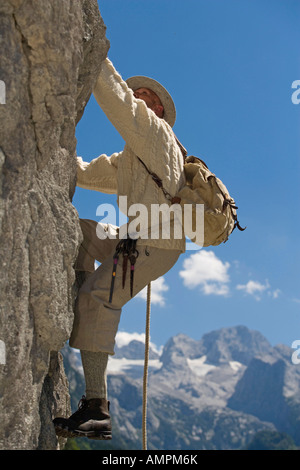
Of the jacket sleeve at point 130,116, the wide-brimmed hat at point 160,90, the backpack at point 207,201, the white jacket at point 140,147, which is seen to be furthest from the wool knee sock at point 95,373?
the wide-brimmed hat at point 160,90

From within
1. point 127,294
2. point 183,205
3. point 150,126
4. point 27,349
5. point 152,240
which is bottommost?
point 27,349

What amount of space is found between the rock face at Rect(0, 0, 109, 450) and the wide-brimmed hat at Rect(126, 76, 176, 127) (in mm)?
1105

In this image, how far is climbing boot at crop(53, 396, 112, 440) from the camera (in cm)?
546

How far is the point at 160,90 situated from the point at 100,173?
1.22 metres

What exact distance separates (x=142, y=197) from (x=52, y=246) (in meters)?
1.29

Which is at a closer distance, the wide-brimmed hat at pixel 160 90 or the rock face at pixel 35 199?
the rock face at pixel 35 199

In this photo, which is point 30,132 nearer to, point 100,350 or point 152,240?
point 152,240

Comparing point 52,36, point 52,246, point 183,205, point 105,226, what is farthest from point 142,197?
point 52,36

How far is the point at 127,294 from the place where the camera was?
595cm

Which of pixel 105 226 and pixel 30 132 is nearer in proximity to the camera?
pixel 30 132

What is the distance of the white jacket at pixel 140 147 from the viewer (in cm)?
603

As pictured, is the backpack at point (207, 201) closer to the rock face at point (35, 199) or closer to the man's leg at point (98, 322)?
the man's leg at point (98, 322)

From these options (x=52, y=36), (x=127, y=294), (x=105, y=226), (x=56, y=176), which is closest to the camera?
(x=52, y=36)

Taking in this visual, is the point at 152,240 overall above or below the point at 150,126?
below
